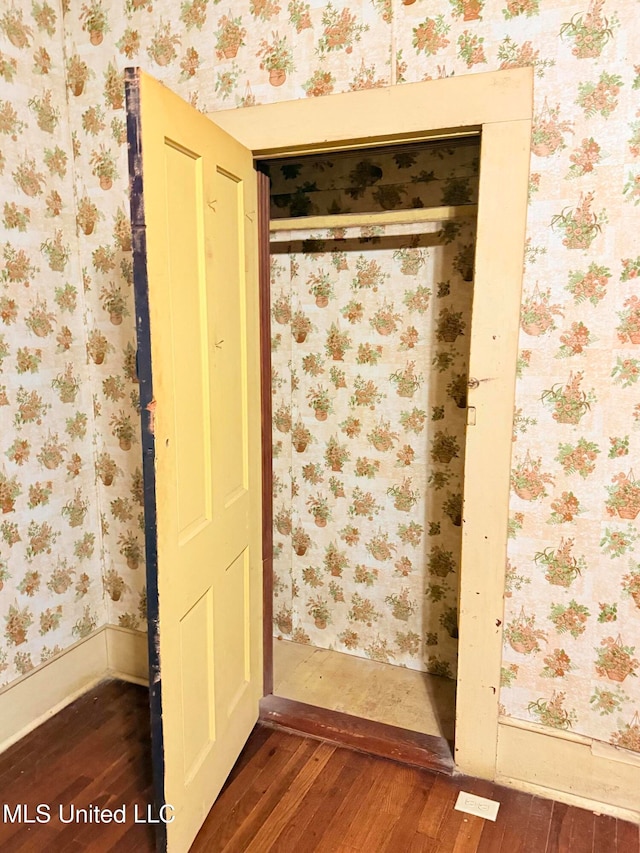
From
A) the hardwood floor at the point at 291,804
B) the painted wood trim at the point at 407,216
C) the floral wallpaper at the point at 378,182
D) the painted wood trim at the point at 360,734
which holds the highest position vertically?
the floral wallpaper at the point at 378,182

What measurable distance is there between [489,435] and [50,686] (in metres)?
1.82

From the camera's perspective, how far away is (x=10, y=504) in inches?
83.4

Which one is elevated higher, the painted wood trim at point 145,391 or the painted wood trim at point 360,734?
the painted wood trim at point 145,391

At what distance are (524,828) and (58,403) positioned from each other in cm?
204

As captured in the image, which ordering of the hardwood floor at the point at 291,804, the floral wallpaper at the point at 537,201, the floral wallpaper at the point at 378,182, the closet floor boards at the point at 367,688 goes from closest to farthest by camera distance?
1. the floral wallpaper at the point at 537,201
2. the hardwood floor at the point at 291,804
3. the closet floor boards at the point at 367,688
4. the floral wallpaper at the point at 378,182

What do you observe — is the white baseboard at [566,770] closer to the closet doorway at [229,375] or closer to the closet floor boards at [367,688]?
the closet doorway at [229,375]

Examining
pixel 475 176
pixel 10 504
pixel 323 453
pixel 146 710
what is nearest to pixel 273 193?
pixel 475 176

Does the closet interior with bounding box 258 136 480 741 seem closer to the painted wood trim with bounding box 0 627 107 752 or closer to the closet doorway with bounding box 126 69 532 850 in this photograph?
the closet doorway with bounding box 126 69 532 850

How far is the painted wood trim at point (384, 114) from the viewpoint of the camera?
5.52 feet

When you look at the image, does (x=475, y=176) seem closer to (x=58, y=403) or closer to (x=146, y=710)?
(x=58, y=403)

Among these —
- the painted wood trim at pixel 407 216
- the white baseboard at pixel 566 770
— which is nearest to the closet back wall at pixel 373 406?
the painted wood trim at pixel 407 216

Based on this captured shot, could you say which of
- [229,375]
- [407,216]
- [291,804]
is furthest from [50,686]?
[407,216]

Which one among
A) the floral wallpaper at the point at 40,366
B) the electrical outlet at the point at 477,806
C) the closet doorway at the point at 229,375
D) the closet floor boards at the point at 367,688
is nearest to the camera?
the closet doorway at the point at 229,375

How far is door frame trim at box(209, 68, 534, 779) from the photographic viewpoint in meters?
1.71
